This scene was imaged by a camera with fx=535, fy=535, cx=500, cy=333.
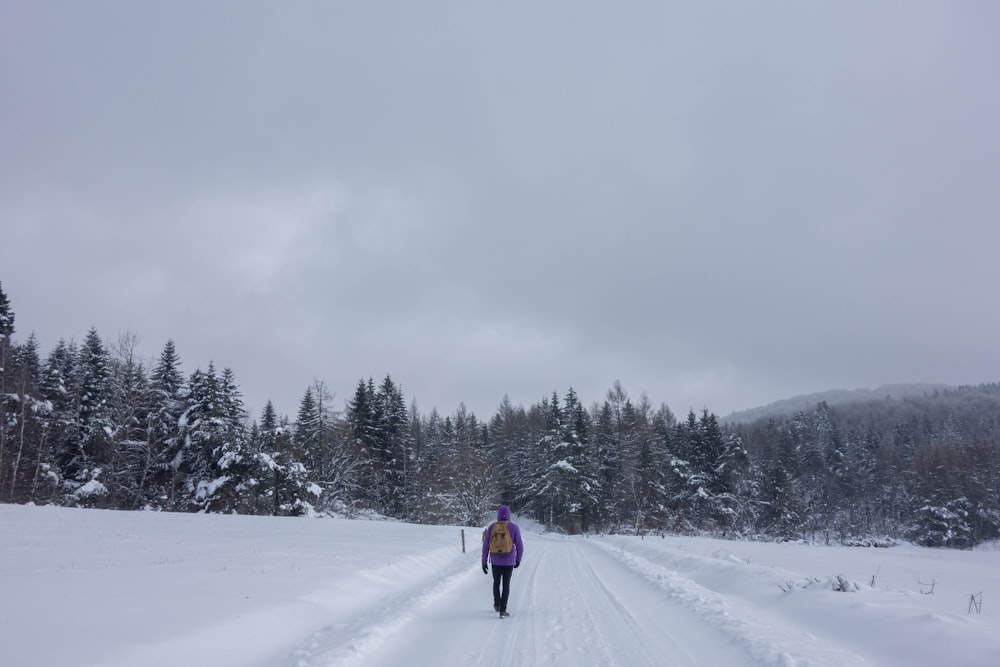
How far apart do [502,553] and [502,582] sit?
526 millimetres

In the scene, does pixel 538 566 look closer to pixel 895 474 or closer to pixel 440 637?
pixel 440 637

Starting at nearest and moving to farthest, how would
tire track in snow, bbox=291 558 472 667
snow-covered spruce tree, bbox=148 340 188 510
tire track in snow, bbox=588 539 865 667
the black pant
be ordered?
tire track in snow, bbox=588 539 865 667, tire track in snow, bbox=291 558 472 667, the black pant, snow-covered spruce tree, bbox=148 340 188 510

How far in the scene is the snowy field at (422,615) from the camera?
6.16m

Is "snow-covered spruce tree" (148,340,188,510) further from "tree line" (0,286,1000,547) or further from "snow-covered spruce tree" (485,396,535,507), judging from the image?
"snow-covered spruce tree" (485,396,535,507)

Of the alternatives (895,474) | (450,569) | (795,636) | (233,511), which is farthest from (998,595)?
(895,474)

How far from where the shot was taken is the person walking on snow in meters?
9.19

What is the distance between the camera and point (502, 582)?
9.59 meters

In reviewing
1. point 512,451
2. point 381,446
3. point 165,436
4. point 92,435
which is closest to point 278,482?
point 165,436

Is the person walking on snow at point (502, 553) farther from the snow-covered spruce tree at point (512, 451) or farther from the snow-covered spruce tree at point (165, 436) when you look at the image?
the snow-covered spruce tree at point (512, 451)

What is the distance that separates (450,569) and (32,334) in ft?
205

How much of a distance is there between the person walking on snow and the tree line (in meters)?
30.1

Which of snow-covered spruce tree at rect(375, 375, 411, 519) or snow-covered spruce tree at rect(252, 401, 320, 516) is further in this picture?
snow-covered spruce tree at rect(375, 375, 411, 519)

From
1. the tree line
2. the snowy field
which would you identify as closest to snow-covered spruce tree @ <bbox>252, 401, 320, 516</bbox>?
the tree line

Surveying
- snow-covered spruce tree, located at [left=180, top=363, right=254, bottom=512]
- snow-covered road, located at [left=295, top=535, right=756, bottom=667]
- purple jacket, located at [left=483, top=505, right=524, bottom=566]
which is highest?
snow-covered spruce tree, located at [left=180, top=363, right=254, bottom=512]
